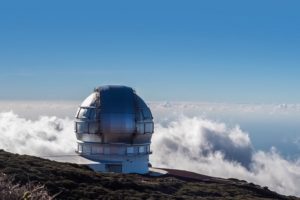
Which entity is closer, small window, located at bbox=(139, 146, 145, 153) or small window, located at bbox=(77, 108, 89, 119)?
small window, located at bbox=(77, 108, 89, 119)

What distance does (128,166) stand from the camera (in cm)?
3797

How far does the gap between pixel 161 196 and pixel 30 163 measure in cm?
717

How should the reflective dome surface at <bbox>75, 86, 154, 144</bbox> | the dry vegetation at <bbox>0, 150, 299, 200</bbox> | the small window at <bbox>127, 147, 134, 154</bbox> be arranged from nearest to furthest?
the dry vegetation at <bbox>0, 150, 299, 200</bbox>, the reflective dome surface at <bbox>75, 86, 154, 144</bbox>, the small window at <bbox>127, 147, 134, 154</bbox>

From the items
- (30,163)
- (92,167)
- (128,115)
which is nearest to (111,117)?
(128,115)

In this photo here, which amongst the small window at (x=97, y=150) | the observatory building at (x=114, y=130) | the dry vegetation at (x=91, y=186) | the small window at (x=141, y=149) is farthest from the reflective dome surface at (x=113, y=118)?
the dry vegetation at (x=91, y=186)

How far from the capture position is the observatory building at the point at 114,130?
1470 inches

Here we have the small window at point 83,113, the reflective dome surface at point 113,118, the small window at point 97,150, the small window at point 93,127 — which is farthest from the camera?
the small window at point 83,113

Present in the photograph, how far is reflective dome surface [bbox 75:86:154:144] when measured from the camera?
1468 inches

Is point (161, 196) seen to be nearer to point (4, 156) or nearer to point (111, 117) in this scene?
point (4, 156)

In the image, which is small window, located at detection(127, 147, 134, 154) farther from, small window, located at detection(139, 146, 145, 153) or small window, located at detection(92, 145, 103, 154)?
small window, located at detection(92, 145, 103, 154)

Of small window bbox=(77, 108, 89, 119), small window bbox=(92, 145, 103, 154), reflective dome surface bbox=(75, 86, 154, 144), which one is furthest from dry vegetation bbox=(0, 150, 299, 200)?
small window bbox=(77, 108, 89, 119)

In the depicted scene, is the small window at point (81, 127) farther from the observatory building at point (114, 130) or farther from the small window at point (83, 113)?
the small window at point (83, 113)

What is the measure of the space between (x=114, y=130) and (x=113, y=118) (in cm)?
80

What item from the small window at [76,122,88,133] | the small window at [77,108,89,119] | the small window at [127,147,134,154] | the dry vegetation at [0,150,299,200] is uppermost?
the small window at [77,108,89,119]
